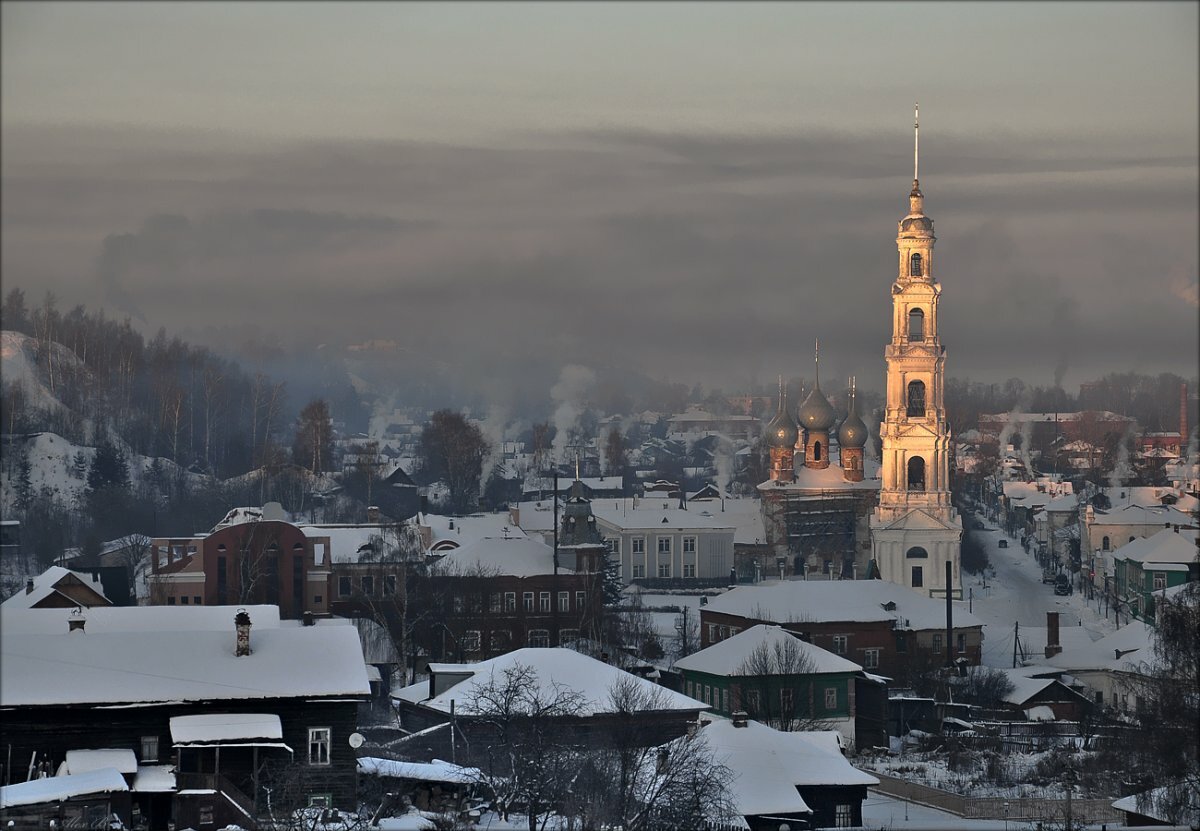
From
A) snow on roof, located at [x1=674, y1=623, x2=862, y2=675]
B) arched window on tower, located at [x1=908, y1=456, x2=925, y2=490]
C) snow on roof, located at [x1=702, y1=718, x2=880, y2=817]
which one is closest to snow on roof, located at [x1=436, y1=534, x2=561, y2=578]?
snow on roof, located at [x1=674, y1=623, x2=862, y2=675]

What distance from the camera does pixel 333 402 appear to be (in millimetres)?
98562

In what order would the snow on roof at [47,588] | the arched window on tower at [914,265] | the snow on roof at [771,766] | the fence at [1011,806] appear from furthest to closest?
the arched window on tower at [914,265], the snow on roof at [47,588], the fence at [1011,806], the snow on roof at [771,766]

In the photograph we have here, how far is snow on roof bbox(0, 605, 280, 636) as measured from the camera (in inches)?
993

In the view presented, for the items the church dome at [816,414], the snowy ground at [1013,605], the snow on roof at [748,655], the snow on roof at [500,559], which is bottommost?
the snowy ground at [1013,605]

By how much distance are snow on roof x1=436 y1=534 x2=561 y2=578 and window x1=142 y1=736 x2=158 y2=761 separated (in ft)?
69.9

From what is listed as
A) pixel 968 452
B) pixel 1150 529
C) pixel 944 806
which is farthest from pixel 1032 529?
pixel 944 806

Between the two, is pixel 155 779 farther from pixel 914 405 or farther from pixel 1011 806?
pixel 914 405

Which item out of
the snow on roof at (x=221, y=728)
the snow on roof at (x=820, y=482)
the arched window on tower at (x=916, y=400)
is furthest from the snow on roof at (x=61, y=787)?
the snow on roof at (x=820, y=482)

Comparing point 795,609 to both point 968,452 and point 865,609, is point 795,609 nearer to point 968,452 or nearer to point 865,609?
point 865,609

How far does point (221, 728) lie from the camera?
21.7 meters

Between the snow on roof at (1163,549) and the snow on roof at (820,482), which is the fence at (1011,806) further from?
the snow on roof at (820,482)

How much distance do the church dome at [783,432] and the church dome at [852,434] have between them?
4.78 feet

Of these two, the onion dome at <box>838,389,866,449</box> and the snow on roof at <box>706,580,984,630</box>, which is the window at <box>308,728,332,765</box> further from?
the onion dome at <box>838,389,866,449</box>

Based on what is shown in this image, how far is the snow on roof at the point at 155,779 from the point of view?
69.2 ft
